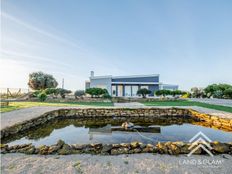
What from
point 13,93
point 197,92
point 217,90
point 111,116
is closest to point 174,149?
point 111,116

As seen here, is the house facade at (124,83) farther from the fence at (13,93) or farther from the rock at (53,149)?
the rock at (53,149)

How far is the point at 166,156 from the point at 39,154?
111 inches

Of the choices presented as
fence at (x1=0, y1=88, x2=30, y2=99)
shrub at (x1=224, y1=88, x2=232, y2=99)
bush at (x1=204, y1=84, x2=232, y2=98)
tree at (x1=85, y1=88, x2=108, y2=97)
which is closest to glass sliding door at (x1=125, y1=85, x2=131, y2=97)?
tree at (x1=85, y1=88, x2=108, y2=97)

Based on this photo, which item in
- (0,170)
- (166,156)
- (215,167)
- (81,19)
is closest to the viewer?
(0,170)

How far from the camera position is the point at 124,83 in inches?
919

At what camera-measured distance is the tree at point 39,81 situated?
2588 centimetres

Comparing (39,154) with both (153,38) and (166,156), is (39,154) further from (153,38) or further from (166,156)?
(153,38)

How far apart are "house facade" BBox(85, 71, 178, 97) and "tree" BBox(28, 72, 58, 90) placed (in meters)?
8.55

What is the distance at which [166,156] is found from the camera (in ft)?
10.4

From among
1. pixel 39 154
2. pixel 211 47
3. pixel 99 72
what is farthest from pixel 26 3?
pixel 99 72

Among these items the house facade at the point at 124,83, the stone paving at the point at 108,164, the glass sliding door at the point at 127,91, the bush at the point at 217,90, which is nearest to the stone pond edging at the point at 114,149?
the stone paving at the point at 108,164

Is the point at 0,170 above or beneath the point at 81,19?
beneath

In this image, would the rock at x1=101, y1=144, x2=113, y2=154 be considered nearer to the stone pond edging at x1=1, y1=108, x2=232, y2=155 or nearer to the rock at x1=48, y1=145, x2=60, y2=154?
the stone pond edging at x1=1, y1=108, x2=232, y2=155

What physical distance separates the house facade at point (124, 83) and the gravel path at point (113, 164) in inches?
767
